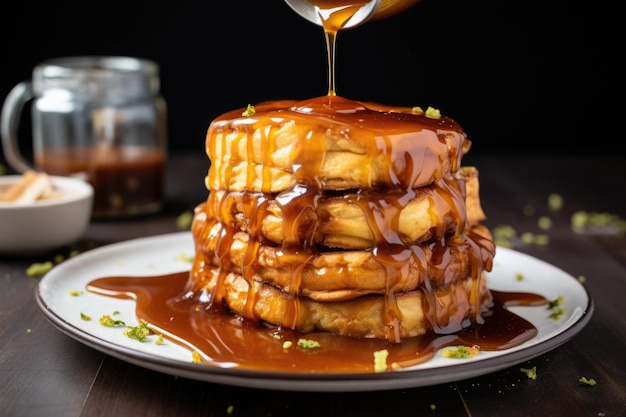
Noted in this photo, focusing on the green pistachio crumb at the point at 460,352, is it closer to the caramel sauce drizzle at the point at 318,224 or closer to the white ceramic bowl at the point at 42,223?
the caramel sauce drizzle at the point at 318,224

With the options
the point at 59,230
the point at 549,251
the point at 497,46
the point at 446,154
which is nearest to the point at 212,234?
the point at 446,154

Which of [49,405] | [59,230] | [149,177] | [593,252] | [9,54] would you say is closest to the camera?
[49,405]

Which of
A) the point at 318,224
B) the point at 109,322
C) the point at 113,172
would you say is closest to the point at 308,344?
the point at 318,224

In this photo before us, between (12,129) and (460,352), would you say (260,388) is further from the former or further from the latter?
(12,129)

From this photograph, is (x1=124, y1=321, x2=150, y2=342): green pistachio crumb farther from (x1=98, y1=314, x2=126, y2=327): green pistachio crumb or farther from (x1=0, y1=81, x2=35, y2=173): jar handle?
(x1=0, y1=81, x2=35, y2=173): jar handle

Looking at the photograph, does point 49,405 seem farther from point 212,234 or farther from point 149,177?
point 149,177

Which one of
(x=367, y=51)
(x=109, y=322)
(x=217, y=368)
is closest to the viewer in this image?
(x=217, y=368)
